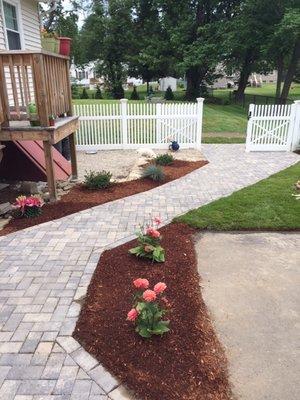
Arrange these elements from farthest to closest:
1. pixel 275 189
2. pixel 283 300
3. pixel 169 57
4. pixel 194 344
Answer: pixel 169 57 → pixel 275 189 → pixel 283 300 → pixel 194 344

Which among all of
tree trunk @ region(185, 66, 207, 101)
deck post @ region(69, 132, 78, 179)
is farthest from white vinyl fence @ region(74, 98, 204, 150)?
tree trunk @ region(185, 66, 207, 101)

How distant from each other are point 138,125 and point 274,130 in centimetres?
444

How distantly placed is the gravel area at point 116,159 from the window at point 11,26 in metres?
3.49

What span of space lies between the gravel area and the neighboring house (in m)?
1.04

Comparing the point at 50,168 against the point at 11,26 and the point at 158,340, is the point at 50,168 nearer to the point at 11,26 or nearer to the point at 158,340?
the point at 158,340

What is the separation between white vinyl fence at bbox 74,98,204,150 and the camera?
37.5 ft

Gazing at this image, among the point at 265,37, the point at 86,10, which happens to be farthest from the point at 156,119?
the point at 86,10

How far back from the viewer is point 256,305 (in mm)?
3652

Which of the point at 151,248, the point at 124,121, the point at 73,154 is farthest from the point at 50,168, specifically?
the point at 124,121

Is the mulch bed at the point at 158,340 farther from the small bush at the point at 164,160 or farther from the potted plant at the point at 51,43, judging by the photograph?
the potted plant at the point at 51,43

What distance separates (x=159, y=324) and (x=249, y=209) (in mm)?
3665

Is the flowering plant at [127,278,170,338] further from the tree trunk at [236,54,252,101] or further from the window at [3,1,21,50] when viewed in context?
the tree trunk at [236,54,252,101]

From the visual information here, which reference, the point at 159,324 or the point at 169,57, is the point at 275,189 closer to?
the point at 159,324

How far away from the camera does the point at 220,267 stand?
441 centimetres
